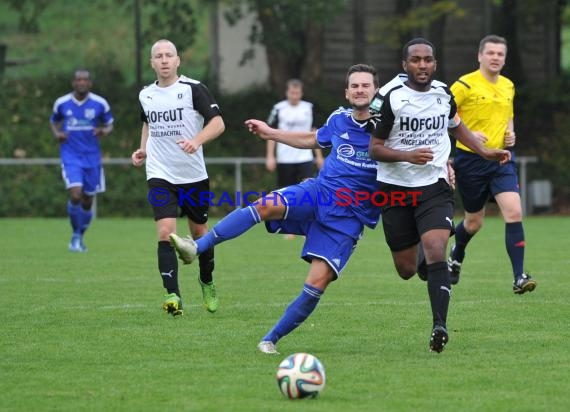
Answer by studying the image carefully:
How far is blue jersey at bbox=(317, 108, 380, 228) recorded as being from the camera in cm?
802

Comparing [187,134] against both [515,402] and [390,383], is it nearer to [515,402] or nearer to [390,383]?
[390,383]

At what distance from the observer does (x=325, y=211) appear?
26.1 feet

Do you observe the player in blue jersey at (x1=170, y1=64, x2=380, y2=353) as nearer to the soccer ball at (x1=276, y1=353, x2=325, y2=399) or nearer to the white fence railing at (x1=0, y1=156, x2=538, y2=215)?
the soccer ball at (x1=276, y1=353, x2=325, y2=399)

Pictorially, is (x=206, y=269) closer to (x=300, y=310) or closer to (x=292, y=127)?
(x=300, y=310)

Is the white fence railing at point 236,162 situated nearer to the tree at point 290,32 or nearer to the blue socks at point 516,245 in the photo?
the tree at point 290,32

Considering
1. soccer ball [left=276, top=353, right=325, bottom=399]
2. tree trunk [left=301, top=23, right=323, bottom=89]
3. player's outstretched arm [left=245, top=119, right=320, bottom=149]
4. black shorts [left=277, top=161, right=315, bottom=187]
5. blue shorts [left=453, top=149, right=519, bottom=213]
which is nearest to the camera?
soccer ball [left=276, top=353, right=325, bottom=399]

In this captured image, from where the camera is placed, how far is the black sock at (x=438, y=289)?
779 centimetres

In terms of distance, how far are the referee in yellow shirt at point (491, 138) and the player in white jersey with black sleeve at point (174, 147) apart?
97.5 inches

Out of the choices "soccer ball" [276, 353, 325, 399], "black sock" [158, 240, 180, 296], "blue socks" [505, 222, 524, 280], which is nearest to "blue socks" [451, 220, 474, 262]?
"blue socks" [505, 222, 524, 280]

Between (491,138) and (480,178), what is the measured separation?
1.25 ft

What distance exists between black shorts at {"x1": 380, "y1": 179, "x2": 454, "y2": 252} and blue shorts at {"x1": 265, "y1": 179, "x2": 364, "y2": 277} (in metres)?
0.31

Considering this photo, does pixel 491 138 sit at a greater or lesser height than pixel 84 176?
greater

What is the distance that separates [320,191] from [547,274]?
224 inches

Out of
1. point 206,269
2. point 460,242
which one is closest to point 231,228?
point 206,269
